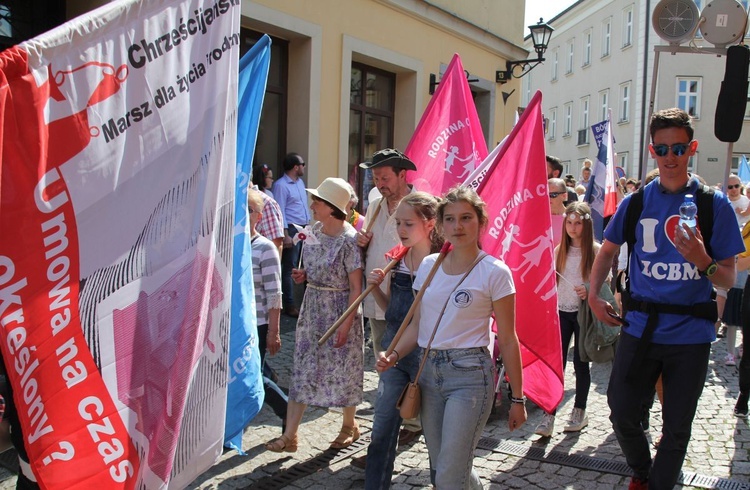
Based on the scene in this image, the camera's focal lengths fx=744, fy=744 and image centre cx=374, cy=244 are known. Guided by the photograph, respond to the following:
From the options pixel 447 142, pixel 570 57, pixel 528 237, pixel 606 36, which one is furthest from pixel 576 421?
pixel 570 57

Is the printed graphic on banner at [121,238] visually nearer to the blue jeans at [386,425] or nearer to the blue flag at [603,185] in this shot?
the blue jeans at [386,425]

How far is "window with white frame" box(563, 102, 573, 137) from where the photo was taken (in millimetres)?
41000

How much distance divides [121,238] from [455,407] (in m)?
1.58

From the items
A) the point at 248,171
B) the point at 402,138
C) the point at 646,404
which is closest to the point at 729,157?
the point at 646,404

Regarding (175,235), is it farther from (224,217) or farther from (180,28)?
(180,28)

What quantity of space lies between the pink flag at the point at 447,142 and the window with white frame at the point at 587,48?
35720 mm

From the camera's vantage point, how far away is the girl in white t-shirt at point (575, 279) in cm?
540

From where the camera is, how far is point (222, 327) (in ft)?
9.38

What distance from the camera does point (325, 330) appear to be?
472 centimetres

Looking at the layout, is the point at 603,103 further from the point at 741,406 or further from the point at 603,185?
the point at 741,406

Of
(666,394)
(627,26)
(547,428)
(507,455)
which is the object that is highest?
(627,26)

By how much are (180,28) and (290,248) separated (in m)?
6.69

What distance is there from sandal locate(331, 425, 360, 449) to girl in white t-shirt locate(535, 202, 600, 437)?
144cm

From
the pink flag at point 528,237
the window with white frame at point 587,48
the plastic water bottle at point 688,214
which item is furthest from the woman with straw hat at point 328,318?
the window with white frame at point 587,48
